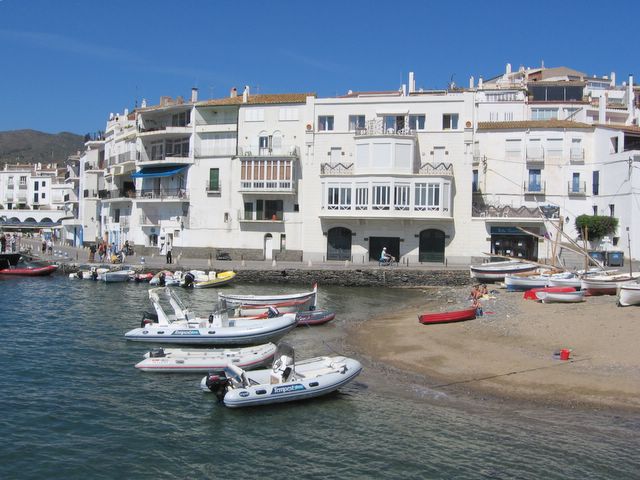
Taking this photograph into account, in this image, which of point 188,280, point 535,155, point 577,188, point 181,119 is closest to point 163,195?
point 181,119

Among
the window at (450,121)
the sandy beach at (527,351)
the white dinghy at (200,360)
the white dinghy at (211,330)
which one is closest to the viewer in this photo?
the sandy beach at (527,351)

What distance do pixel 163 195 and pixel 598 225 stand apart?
→ 132 feet

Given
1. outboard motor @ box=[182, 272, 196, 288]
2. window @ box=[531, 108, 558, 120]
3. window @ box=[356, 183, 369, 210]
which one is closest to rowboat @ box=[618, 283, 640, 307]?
→ outboard motor @ box=[182, 272, 196, 288]

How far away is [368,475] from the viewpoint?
47.3 feet

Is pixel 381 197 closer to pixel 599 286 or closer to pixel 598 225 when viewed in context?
pixel 598 225

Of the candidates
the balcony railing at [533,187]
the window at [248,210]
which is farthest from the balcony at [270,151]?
the balcony railing at [533,187]

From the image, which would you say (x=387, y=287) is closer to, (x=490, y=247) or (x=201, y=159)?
(x=490, y=247)

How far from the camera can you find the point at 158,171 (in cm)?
6500

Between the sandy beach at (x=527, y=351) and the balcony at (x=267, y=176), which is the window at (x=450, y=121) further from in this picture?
the sandy beach at (x=527, y=351)

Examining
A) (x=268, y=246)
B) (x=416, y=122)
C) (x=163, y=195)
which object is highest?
(x=416, y=122)

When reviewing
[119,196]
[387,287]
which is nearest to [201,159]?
[119,196]

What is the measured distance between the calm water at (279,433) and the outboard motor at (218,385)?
Result: 0.41m

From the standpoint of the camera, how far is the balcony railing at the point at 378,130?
5678cm

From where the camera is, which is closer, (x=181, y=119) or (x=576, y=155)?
(x=576, y=155)
